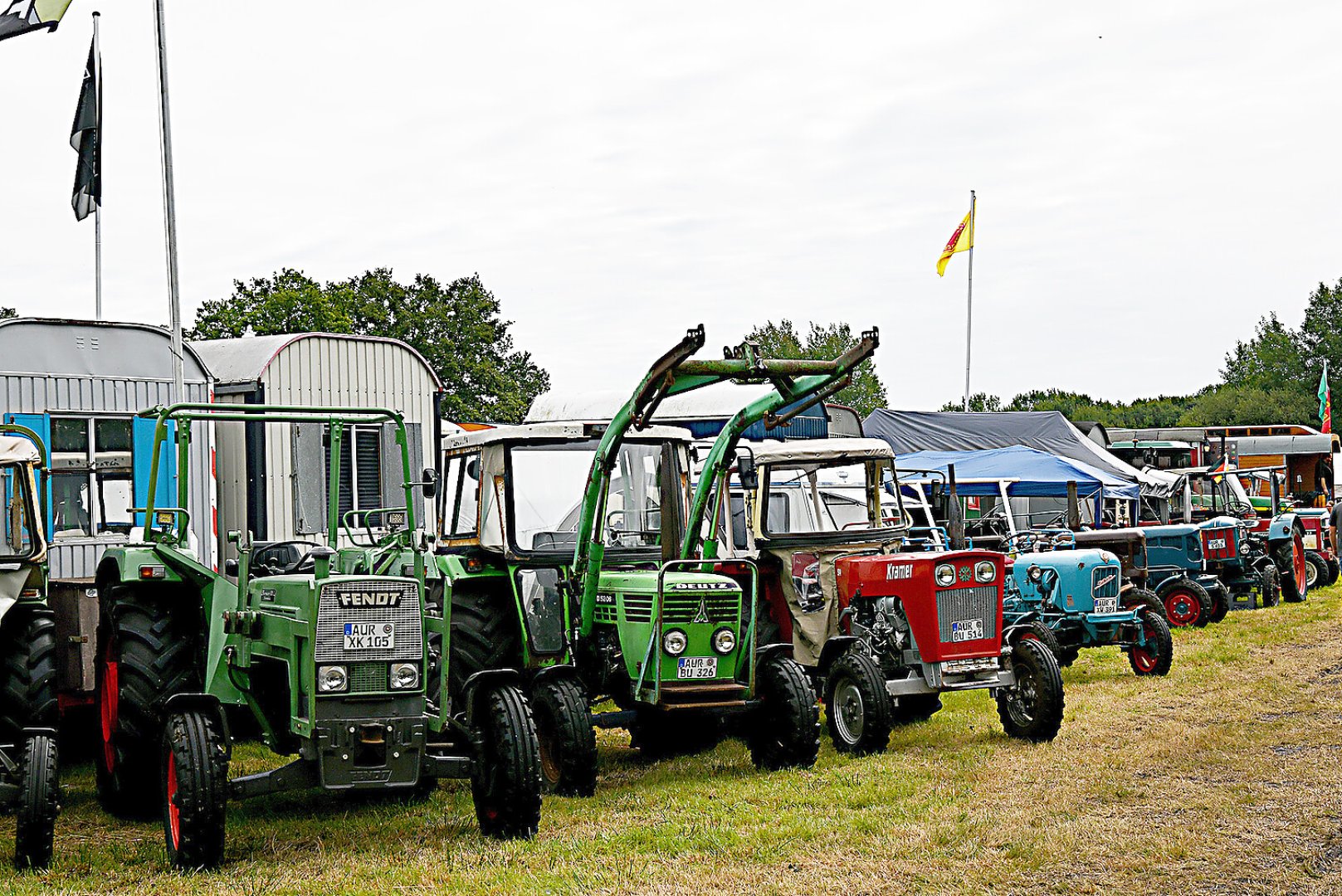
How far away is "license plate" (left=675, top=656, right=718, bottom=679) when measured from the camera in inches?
307

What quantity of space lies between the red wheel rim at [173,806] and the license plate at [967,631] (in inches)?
192

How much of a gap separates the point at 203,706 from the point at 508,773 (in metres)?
1.39

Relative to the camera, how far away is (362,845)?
6.50 meters

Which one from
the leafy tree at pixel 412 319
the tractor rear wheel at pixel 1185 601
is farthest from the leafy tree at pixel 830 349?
the tractor rear wheel at pixel 1185 601

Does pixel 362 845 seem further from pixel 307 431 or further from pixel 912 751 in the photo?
pixel 307 431

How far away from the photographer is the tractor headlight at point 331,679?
595cm

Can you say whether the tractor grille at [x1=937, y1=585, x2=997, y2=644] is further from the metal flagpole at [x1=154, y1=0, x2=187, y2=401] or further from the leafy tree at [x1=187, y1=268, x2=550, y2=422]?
the leafy tree at [x1=187, y1=268, x2=550, y2=422]

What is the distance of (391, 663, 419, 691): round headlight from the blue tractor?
24.4 feet

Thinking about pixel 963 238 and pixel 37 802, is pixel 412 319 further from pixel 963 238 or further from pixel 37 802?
pixel 37 802

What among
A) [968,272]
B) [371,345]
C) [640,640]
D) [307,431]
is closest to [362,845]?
[640,640]

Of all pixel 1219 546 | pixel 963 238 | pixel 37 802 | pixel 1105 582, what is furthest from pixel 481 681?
pixel 963 238

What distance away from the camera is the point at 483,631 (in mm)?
8219

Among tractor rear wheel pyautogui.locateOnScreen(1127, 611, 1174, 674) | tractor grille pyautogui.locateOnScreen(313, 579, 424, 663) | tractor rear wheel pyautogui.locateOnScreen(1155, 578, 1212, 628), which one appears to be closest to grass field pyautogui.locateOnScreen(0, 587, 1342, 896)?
tractor grille pyautogui.locateOnScreen(313, 579, 424, 663)

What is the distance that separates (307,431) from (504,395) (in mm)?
28085
